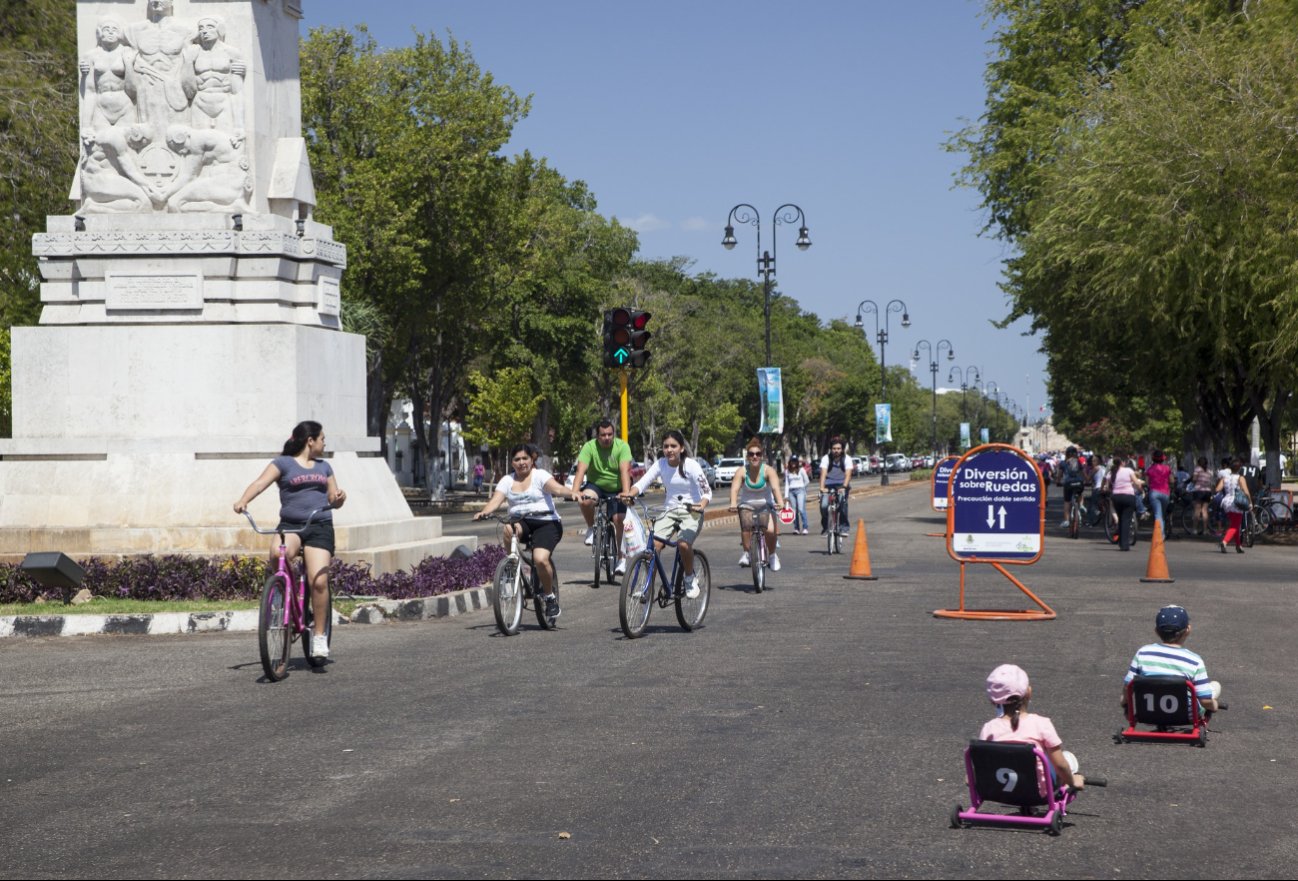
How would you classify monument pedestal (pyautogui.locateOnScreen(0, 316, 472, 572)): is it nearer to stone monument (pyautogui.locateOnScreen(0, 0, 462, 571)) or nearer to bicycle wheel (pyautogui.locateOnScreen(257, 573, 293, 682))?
stone monument (pyautogui.locateOnScreen(0, 0, 462, 571))

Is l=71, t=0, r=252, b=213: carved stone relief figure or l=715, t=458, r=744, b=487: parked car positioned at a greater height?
l=71, t=0, r=252, b=213: carved stone relief figure

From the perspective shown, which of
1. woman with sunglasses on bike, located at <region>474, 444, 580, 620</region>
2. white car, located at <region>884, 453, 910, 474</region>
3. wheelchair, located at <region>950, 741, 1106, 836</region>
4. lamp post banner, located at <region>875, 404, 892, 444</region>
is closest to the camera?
wheelchair, located at <region>950, 741, 1106, 836</region>

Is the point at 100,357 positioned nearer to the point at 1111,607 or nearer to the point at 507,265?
the point at 1111,607

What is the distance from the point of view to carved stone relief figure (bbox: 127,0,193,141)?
17688 mm

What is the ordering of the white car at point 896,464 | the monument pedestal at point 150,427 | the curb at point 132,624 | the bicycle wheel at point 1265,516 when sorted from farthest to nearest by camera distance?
the white car at point 896,464 < the bicycle wheel at point 1265,516 < the monument pedestal at point 150,427 < the curb at point 132,624

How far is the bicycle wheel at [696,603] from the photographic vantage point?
14391 millimetres

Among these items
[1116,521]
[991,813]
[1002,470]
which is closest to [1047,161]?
[1116,521]

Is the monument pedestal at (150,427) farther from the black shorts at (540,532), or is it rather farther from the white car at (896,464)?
the white car at (896,464)

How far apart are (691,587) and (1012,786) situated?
788 centimetres

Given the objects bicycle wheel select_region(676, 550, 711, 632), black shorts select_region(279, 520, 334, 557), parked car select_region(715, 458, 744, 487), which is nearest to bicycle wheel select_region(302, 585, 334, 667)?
black shorts select_region(279, 520, 334, 557)

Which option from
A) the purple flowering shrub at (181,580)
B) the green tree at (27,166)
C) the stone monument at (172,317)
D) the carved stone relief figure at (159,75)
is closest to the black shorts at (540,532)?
the purple flowering shrub at (181,580)

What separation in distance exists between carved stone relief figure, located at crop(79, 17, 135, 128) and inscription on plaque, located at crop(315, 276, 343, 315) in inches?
106

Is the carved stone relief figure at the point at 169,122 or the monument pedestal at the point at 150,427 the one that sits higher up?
the carved stone relief figure at the point at 169,122

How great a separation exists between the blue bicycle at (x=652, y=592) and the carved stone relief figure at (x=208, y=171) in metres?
6.17
